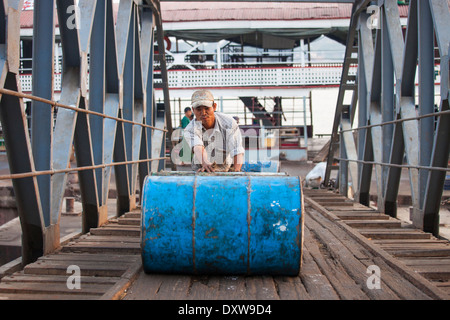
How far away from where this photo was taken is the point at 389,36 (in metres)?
6.36

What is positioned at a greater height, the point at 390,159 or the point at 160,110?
the point at 160,110

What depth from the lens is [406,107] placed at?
5848mm

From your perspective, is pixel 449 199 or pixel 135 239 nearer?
pixel 135 239

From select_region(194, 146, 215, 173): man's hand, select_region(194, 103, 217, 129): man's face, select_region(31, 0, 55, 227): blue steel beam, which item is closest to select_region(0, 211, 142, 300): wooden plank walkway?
select_region(31, 0, 55, 227): blue steel beam

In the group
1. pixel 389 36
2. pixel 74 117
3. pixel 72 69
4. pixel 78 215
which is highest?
pixel 389 36

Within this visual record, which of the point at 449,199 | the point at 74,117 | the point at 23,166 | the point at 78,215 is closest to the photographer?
the point at 23,166

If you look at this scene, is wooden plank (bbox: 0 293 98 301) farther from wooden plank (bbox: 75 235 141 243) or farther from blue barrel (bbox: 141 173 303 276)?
wooden plank (bbox: 75 235 141 243)

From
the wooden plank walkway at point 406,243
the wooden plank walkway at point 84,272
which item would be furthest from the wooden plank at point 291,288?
the wooden plank walkway at point 84,272

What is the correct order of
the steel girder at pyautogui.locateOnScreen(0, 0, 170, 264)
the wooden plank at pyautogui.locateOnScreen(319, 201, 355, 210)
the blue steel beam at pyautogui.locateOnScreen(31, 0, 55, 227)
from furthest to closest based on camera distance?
the wooden plank at pyautogui.locateOnScreen(319, 201, 355, 210)
the blue steel beam at pyautogui.locateOnScreen(31, 0, 55, 227)
the steel girder at pyautogui.locateOnScreen(0, 0, 170, 264)

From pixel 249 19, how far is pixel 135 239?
16.8 m

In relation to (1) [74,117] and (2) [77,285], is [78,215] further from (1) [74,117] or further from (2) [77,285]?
(2) [77,285]

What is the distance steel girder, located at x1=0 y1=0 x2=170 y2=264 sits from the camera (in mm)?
3371

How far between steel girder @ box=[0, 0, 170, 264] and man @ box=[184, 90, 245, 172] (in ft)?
3.92
